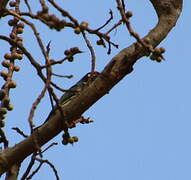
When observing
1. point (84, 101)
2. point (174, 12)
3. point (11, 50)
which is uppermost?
point (11, 50)

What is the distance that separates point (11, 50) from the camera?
4715 mm

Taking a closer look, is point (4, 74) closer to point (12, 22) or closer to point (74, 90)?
point (12, 22)

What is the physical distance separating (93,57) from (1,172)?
106 cm

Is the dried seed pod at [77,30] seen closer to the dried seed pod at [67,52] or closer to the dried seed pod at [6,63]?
the dried seed pod at [67,52]

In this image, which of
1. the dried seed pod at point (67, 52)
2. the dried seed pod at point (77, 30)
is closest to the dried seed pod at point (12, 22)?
the dried seed pod at point (67, 52)

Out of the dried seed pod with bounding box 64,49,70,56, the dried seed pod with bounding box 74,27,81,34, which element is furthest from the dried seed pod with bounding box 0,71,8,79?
the dried seed pod with bounding box 74,27,81,34

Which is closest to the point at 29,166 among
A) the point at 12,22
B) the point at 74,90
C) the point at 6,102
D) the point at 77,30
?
the point at 6,102

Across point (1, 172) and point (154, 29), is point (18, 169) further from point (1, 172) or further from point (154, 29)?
point (154, 29)

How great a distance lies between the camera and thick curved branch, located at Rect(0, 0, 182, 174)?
11.3ft

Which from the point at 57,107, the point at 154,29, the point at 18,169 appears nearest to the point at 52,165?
the point at 18,169

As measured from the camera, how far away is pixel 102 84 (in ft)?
11.5

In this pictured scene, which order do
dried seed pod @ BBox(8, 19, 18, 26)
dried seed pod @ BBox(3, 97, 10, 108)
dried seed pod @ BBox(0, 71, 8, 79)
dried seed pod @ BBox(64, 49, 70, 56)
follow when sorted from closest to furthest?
dried seed pod @ BBox(64, 49, 70, 56), dried seed pod @ BBox(3, 97, 10, 108), dried seed pod @ BBox(0, 71, 8, 79), dried seed pod @ BBox(8, 19, 18, 26)

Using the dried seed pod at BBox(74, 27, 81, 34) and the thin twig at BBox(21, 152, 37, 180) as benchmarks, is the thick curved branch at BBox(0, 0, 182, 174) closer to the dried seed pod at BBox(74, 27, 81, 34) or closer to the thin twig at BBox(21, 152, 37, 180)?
the thin twig at BBox(21, 152, 37, 180)

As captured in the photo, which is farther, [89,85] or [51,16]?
[89,85]
